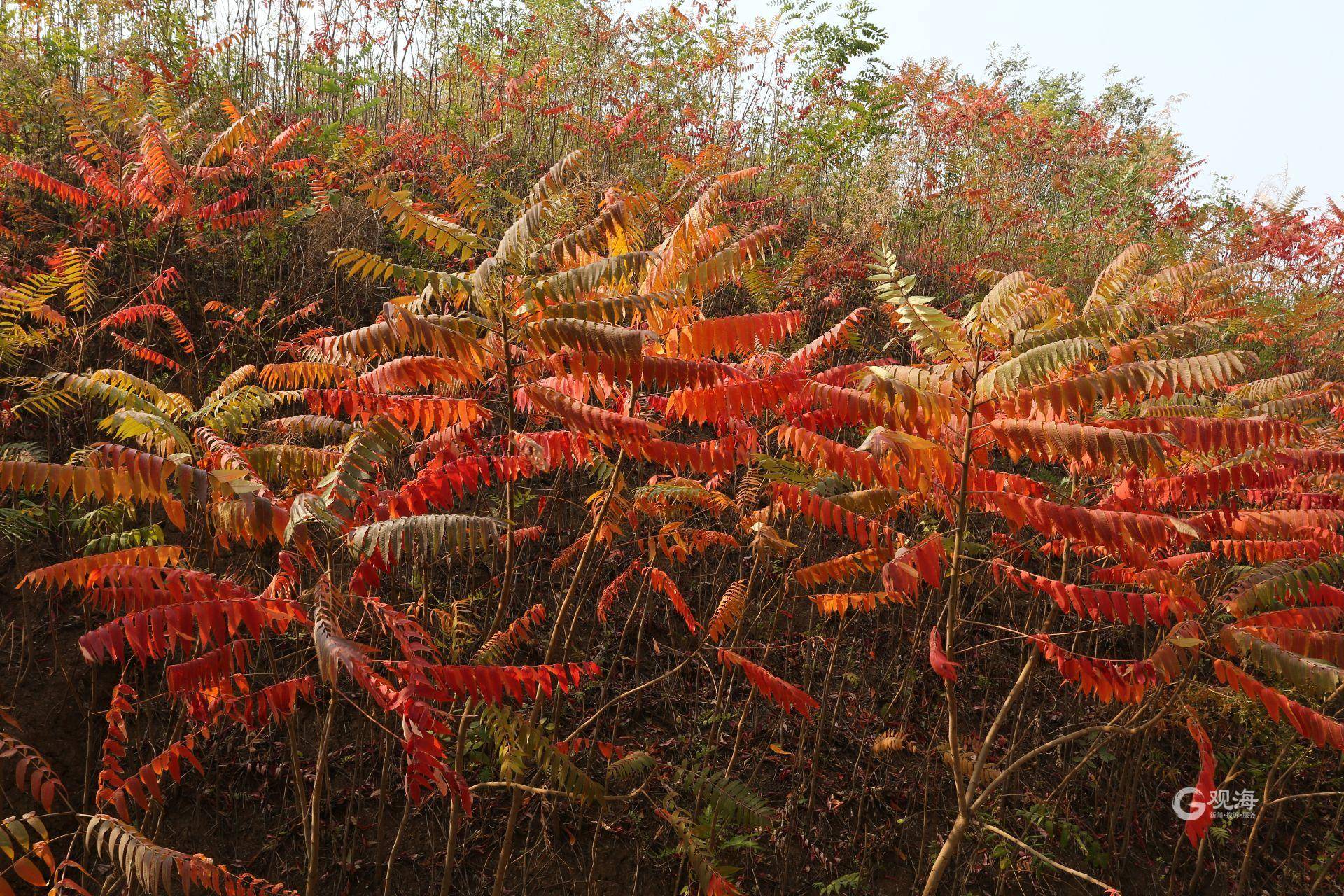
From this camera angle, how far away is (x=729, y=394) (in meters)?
3.44

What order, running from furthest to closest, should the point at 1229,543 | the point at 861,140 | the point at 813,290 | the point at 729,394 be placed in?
1. the point at 861,140
2. the point at 813,290
3. the point at 1229,543
4. the point at 729,394

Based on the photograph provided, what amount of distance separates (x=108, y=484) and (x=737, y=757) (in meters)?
5.21

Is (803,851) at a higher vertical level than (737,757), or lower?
lower

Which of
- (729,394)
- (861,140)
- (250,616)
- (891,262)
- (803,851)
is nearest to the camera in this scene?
(250,616)

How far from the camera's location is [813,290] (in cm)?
1052

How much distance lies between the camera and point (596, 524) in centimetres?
371

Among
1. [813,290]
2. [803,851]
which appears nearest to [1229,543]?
[803,851]

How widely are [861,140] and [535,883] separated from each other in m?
13.5

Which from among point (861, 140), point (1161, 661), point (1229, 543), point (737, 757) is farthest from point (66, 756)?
point (861, 140)

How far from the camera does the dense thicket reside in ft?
9.98

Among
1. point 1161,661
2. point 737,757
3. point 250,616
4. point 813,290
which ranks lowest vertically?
point 737,757

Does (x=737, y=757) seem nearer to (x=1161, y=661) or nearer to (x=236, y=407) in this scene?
(x=1161, y=661)

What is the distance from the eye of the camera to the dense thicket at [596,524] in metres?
3.04

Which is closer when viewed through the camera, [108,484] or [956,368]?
[108,484]
